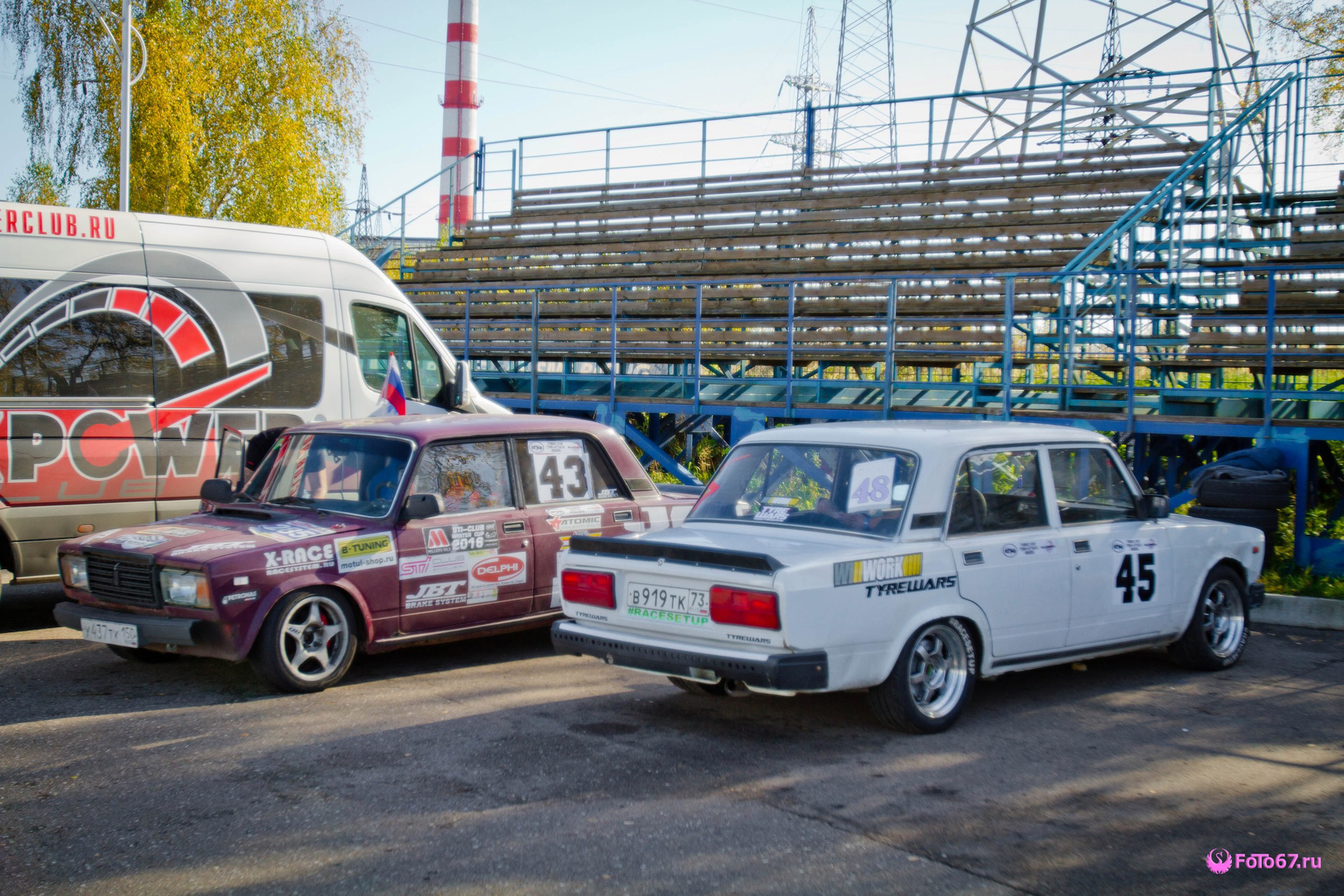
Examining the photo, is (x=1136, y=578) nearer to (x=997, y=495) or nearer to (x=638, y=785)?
(x=997, y=495)

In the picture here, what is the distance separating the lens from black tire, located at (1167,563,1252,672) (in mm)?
6633

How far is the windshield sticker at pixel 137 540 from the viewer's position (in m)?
6.16

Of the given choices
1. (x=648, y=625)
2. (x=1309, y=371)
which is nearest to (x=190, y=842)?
(x=648, y=625)

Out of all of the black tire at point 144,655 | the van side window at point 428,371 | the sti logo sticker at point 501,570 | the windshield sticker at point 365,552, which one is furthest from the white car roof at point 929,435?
Answer: the van side window at point 428,371

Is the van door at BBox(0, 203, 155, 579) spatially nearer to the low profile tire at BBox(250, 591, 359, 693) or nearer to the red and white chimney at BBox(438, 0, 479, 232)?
the low profile tire at BBox(250, 591, 359, 693)

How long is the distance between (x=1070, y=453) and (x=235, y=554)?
178 inches

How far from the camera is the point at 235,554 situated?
588 cm

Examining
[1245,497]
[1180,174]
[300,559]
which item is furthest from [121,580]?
[1180,174]

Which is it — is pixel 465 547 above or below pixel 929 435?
below

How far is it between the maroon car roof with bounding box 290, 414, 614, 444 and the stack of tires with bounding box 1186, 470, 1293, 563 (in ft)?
16.5

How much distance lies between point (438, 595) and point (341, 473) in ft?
3.31

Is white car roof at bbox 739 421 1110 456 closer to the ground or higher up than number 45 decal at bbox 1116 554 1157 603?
higher up

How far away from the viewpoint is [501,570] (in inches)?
268

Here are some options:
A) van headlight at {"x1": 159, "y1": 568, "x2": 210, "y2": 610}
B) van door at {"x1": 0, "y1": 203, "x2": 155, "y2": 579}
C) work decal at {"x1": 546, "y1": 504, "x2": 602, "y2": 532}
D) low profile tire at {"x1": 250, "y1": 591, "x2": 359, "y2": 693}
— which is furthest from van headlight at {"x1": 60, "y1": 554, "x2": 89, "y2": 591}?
work decal at {"x1": 546, "y1": 504, "x2": 602, "y2": 532}
